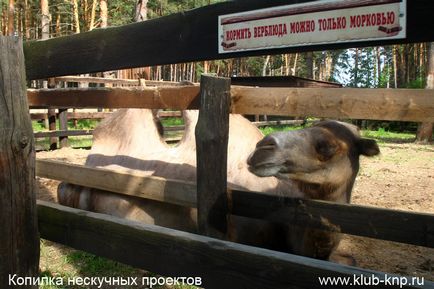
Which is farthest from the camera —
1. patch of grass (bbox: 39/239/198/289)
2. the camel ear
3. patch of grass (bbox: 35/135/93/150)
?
patch of grass (bbox: 35/135/93/150)

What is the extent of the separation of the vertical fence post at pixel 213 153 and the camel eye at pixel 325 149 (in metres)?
0.69

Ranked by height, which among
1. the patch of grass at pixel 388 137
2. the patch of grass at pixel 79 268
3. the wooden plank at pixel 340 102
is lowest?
the patch of grass at pixel 79 268

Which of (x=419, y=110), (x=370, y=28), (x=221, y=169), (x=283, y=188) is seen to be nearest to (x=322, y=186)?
(x=283, y=188)

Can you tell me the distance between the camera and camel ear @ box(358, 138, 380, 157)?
3051mm

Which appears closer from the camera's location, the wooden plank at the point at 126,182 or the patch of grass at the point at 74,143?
the wooden plank at the point at 126,182

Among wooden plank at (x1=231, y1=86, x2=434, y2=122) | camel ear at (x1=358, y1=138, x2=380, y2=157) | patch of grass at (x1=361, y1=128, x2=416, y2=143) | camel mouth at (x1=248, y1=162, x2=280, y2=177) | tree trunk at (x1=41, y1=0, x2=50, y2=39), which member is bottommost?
patch of grass at (x1=361, y1=128, x2=416, y2=143)

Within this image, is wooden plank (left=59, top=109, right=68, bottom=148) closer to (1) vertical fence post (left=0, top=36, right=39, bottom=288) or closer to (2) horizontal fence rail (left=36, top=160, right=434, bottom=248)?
(2) horizontal fence rail (left=36, top=160, right=434, bottom=248)

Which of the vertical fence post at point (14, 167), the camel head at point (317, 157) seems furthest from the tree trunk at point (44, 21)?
the camel head at point (317, 157)

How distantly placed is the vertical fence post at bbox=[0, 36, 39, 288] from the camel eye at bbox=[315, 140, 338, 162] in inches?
64.4

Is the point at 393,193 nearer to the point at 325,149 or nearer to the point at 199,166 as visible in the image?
the point at 325,149

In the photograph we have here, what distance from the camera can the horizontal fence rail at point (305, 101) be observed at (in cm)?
189

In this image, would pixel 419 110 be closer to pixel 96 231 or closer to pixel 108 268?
pixel 96 231

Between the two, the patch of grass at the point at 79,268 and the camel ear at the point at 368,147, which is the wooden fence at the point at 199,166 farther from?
the patch of grass at the point at 79,268

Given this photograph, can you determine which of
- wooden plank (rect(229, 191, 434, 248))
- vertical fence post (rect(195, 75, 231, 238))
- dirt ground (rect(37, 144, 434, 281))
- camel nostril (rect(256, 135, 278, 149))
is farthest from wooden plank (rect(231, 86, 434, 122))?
dirt ground (rect(37, 144, 434, 281))
